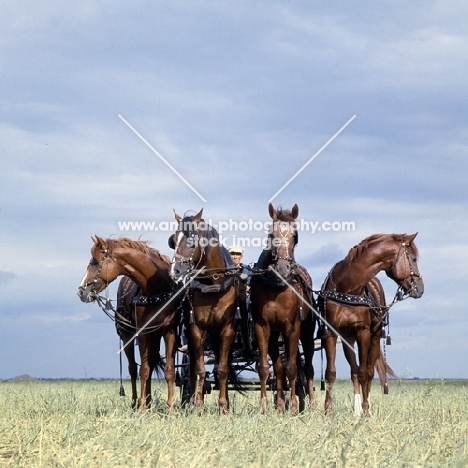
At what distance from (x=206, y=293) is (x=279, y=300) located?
986 mm

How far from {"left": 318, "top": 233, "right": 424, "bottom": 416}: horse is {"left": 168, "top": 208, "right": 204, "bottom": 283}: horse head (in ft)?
6.80

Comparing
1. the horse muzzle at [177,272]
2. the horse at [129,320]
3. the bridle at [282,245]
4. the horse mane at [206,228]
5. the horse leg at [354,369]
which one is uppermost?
the horse mane at [206,228]

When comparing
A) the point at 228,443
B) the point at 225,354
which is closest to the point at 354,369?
the point at 225,354

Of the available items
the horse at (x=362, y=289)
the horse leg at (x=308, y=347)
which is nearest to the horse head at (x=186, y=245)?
the horse at (x=362, y=289)

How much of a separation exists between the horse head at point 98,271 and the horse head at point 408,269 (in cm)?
392

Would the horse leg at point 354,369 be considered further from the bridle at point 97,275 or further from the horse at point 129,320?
the bridle at point 97,275

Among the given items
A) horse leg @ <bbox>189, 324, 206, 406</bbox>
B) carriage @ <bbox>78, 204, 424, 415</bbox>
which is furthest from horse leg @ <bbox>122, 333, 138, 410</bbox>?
horse leg @ <bbox>189, 324, 206, 406</bbox>

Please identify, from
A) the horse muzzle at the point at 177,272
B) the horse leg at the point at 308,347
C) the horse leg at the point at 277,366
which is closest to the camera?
the horse muzzle at the point at 177,272

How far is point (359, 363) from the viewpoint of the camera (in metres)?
11.7

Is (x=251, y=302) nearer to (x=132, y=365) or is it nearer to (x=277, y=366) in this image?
(x=277, y=366)

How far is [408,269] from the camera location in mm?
11477

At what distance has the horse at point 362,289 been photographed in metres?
11.5

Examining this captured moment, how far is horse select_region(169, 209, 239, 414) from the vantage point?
35.5ft

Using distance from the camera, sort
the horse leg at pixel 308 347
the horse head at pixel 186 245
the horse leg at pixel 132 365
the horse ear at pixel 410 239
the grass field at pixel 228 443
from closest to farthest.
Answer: the grass field at pixel 228 443 → the horse head at pixel 186 245 → the horse ear at pixel 410 239 → the horse leg at pixel 308 347 → the horse leg at pixel 132 365
